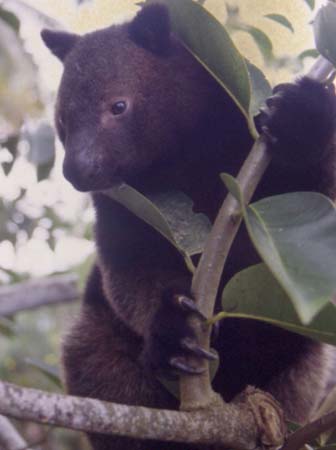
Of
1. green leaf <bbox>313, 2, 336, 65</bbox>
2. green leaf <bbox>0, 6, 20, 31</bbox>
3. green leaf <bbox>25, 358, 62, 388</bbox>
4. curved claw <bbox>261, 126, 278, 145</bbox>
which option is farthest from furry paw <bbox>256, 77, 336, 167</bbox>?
green leaf <bbox>25, 358, 62, 388</bbox>

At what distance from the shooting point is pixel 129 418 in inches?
64.4

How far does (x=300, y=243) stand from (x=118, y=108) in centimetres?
147

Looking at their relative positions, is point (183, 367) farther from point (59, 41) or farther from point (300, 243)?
point (59, 41)

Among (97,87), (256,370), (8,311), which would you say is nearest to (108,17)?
(97,87)

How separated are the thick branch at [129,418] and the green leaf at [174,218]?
0.47 m

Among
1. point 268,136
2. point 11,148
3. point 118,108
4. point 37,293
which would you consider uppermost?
point 268,136

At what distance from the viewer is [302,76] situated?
247cm

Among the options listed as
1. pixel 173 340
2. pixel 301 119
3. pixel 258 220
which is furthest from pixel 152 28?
pixel 258 220

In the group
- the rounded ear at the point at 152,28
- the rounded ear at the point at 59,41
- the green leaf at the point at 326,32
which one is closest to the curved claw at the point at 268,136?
the green leaf at the point at 326,32

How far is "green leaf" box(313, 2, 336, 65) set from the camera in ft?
6.60

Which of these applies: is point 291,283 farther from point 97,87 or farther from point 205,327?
point 97,87

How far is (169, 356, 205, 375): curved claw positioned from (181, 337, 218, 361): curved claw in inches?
1.5

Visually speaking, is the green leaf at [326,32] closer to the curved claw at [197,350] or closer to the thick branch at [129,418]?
the curved claw at [197,350]

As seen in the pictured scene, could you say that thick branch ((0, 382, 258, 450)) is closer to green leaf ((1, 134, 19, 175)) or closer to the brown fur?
the brown fur
